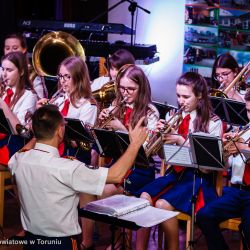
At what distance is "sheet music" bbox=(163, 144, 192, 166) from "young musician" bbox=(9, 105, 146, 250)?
0.74m

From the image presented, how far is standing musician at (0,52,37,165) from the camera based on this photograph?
545 cm

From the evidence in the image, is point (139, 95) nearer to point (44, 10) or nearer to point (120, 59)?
point (120, 59)

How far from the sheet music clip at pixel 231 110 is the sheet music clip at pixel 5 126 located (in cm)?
168

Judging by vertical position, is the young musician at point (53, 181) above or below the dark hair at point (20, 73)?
below

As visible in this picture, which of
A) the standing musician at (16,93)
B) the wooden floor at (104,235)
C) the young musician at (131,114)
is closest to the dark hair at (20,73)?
the standing musician at (16,93)

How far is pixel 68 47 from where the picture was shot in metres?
6.70

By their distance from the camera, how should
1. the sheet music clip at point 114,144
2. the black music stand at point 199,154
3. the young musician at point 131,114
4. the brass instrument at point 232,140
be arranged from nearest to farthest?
the black music stand at point 199,154 → the brass instrument at point 232,140 → the sheet music clip at point 114,144 → the young musician at point 131,114

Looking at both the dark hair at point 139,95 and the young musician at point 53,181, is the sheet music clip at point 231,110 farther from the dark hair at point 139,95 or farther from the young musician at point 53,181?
the young musician at point 53,181

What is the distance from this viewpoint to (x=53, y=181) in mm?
3533

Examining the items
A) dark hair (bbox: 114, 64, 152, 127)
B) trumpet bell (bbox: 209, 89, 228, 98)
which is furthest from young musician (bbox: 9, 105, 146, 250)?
trumpet bell (bbox: 209, 89, 228, 98)

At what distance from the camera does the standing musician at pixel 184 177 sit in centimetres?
457

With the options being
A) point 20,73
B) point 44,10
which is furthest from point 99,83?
point 44,10

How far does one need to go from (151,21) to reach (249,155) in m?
5.47

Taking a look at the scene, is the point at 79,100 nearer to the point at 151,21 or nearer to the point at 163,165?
the point at 163,165
